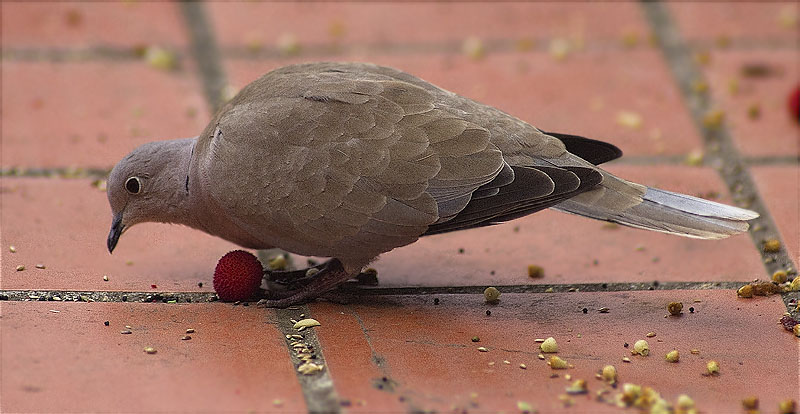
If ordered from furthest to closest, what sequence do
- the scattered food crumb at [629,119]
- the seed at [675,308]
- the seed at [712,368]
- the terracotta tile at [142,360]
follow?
1. the scattered food crumb at [629,119]
2. the seed at [675,308]
3. the seed at [712,368]
4. the terracotta tile at [142,360]

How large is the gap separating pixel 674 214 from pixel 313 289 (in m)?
0.96

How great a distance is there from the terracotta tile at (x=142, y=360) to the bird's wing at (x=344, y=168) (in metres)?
0.29

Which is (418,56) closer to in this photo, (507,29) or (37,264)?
(507,29)

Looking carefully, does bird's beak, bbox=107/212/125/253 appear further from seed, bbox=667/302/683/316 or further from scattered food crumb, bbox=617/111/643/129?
scattered food crumb, bbox=617/111/643/129

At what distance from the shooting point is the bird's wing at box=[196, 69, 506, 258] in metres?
2.66

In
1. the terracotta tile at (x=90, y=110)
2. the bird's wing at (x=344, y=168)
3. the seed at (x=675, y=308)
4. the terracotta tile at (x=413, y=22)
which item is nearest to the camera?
the bird's wing at (x=344, y=168)

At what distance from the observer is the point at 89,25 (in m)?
4.32

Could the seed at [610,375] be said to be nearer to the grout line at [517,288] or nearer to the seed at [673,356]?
the seed at [673,356]

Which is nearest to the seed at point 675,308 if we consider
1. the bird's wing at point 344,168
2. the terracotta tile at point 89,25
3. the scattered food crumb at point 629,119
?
the bird's wing at point 344,168

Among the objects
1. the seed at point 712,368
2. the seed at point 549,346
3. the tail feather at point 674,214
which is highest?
the tail feather at point 674,214

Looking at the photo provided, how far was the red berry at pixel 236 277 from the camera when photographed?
2779 mm

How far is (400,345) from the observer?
8.52ft

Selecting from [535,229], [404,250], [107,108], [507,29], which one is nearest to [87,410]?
[404,250]

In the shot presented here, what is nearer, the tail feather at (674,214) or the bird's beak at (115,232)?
the tail feather at (674,214)
